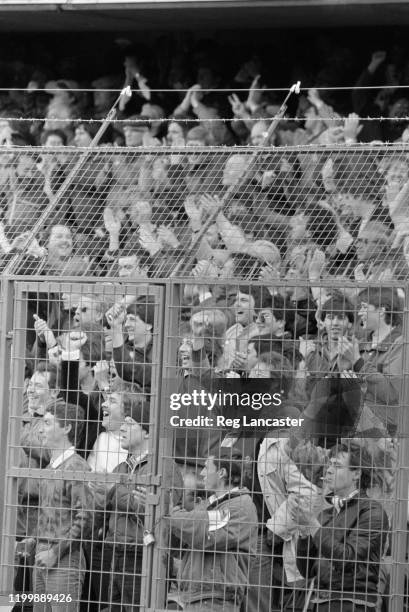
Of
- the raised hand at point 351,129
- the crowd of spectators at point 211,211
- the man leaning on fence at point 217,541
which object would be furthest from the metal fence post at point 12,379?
the raised hand at point 351,129

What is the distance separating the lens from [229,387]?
248 inches

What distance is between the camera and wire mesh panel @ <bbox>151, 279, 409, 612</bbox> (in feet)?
20.1

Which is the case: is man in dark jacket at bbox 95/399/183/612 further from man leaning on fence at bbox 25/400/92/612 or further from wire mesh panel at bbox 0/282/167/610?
man leaning on fence at bbox 25/400/92/612

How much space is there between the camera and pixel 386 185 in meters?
6.73

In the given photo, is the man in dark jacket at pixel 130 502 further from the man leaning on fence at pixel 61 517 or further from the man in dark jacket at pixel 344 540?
the man in dark jacket at pixel 344 540

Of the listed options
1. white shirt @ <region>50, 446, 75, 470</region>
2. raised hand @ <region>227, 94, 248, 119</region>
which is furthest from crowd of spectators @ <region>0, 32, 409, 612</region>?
raised hand @ <region>227, 94, 248, 119</region>

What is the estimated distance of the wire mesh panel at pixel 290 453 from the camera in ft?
20.1

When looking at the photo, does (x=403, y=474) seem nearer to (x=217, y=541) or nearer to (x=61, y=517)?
(x=217, y=541)

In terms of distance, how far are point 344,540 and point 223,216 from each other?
192 centimetres

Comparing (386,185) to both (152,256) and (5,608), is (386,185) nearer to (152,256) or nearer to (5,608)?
(152,256)

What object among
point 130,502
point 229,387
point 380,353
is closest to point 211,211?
point 229,387

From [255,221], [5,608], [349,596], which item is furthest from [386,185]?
[5,608]

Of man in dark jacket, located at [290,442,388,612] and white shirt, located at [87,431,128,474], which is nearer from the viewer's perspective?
man in dark jacket, located at [290,442,388,612]

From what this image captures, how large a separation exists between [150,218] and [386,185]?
53.1 inches
